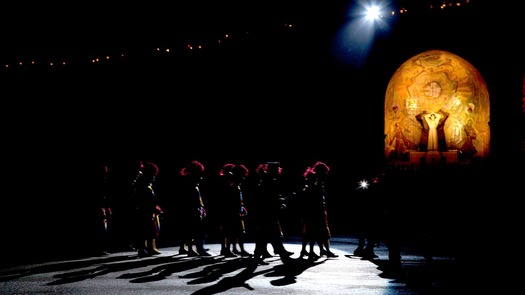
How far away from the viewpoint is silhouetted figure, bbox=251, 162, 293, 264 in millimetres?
9055

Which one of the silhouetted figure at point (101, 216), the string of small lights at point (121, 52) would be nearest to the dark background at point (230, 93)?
the string of small lights at point (121, 52)

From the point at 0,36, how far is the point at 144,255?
11.5 m

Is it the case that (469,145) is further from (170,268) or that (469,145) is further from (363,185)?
(170,268)

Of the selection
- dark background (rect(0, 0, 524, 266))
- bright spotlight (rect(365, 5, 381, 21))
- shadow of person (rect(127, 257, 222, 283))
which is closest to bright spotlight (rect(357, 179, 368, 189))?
dark background (rect(0, 0, 524, 266))

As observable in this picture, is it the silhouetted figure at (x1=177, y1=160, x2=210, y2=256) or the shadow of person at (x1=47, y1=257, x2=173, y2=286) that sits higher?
the silhouetted figure at (x1=177, y1=160, x2=210, y2=256)

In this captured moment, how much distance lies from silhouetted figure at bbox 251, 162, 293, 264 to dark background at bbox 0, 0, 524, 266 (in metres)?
7.64

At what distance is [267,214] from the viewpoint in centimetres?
920

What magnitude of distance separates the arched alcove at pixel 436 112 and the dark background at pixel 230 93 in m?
0.40

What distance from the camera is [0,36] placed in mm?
16188

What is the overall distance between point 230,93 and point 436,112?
870cm

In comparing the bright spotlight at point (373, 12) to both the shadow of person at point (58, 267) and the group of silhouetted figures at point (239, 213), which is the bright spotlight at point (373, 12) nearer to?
the group of silhouetted figures at point (239, 213)

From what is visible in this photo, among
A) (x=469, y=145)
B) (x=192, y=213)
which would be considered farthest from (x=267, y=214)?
(x=469, y=145)

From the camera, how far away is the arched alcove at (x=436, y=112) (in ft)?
55.9

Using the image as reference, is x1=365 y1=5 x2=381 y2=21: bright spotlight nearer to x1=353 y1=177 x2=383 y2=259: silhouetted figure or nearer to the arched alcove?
the arched alcove
